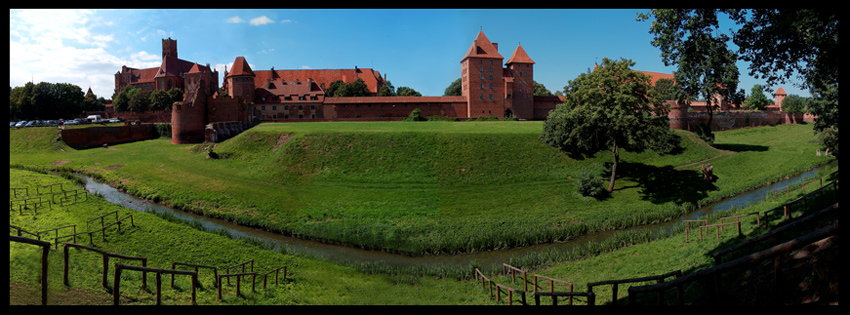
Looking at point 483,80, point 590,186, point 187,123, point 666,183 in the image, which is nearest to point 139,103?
point 187,123

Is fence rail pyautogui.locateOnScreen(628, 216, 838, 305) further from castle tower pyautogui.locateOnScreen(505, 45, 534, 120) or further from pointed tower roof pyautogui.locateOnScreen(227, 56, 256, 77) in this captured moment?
pointed tower roof pyautogui.locateOnScreen(227, 56, 256, 77)

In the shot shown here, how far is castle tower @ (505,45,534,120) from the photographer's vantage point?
66.9 m

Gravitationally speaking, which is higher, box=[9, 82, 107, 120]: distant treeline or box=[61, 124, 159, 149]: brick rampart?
box=[9, 82, 107, 120]: distant treeline

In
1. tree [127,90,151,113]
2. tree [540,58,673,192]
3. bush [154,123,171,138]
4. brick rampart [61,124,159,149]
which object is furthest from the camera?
tree [127,90,151,113]

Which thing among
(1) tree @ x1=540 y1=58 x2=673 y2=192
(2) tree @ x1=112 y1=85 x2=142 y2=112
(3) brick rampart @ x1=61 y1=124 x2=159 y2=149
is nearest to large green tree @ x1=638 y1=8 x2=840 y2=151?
(1) tree @ x1=540 y1=58 x2=673 y2=192

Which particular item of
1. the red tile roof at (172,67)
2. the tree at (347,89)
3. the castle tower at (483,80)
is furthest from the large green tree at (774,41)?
the red tile roof at (172,67)

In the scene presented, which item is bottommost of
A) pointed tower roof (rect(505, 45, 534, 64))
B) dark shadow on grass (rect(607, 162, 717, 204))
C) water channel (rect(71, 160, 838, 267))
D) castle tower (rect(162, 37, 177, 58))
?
water channel (rect(71, 160, 838, 267))

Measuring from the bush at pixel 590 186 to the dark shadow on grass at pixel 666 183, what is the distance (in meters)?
2.26

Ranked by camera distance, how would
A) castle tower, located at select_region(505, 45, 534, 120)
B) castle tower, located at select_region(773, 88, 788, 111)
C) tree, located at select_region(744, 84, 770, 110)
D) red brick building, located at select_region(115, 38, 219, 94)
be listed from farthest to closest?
Result: castle tower, located at select_region(773, 88, 788, 111), red brick building, located at select_region(115, 38, 219, 94), tree, located at select_region(744, 84, 770, 110), castle tower, located at select_region(505, 45, 534, 120)

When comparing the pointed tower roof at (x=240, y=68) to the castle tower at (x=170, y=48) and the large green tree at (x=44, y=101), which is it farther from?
the castle tower at (x=170, y=48)

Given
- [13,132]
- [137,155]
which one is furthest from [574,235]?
[13,132]

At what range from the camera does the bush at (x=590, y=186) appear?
23.2 m
